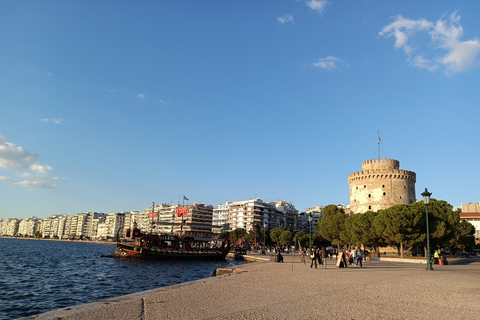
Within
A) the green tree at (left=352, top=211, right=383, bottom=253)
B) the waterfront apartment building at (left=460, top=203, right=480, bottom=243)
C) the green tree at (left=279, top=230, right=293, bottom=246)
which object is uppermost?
the waterfront apartment building at (left=460, top=203, right=480, bottom=243)

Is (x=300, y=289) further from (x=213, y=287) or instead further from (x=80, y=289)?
(x=80, y=289)

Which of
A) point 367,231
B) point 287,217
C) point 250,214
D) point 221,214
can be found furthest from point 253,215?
point 367,231

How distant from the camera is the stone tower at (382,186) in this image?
6109 cm

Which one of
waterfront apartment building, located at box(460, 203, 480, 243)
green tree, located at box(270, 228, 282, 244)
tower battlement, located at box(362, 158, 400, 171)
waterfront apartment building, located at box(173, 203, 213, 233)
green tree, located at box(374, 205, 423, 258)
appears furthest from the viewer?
waterfront apartment building, located at box(173, 203, 213, 233)

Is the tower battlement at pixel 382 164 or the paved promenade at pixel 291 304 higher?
the tower battlement at pixel 382 164

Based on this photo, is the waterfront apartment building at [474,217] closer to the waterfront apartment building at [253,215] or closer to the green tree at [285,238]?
the green tree at [285,238]

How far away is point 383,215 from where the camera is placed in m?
40.8

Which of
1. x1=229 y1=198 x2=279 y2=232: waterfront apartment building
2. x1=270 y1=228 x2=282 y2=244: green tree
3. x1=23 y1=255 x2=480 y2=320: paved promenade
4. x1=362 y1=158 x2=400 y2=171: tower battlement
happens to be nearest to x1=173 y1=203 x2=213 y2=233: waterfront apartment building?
x1=229 y1=198 x2=279 y2=232: waterfront apartment building

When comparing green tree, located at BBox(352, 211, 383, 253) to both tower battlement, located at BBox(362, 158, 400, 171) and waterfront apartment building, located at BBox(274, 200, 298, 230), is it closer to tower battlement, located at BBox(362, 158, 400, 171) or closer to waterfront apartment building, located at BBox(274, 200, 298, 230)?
tower battlement, located at BBox(362, 158, 400, 171)

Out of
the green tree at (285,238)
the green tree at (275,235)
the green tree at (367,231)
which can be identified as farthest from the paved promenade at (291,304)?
the green tree at (275,235)

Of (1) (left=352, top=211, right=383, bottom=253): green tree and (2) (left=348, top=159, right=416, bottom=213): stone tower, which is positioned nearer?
(1) (left=352, top=211, right=383, bottom=253): green tree

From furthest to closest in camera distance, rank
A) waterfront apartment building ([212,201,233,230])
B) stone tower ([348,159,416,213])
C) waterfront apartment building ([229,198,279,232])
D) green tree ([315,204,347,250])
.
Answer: waterfront apartment building ([212,201,233,230]) < waterfront apartment building ([229,198,279,232]) < stone tower ([348,159,416,213]) < green tree ([315,204,347,250])

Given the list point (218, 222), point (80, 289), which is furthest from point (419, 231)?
point (218, 222)

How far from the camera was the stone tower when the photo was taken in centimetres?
6109
